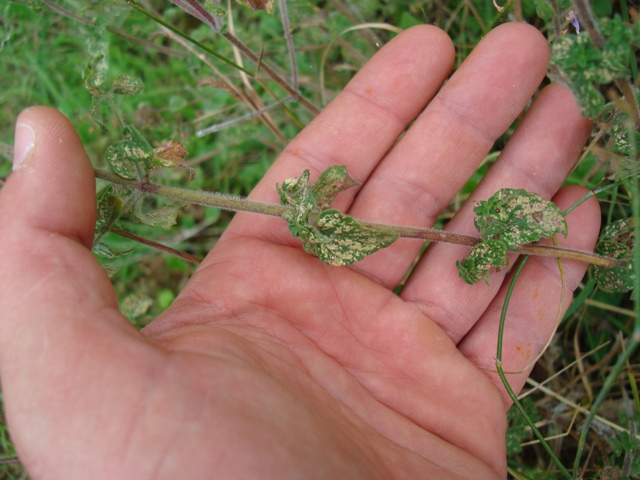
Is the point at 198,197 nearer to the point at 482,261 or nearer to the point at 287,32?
the point at 287,32

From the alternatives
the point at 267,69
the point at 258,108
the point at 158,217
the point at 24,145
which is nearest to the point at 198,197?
the point at 158,217

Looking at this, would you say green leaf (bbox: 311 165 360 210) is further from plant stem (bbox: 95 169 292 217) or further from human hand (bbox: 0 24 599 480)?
human hand (bbox: 0 24 599 480)

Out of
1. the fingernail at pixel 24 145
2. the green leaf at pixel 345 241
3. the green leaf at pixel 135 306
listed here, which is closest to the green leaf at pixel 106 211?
the fingernail at pixel 24 145

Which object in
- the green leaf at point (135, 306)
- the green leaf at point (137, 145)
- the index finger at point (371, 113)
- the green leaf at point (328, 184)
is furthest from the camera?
A: the green leaf at point (135, 306)

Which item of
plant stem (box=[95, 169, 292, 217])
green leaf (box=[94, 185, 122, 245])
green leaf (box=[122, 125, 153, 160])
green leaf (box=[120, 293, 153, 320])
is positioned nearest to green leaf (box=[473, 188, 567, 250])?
plant stem (box=[95, 169, 292, 217])

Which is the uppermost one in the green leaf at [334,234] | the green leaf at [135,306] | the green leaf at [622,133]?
the green leaf at [622,133]

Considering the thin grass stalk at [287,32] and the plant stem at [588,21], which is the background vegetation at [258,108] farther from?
the plant stem at [588,21]

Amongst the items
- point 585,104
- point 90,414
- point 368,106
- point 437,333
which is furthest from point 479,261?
point 90,414
